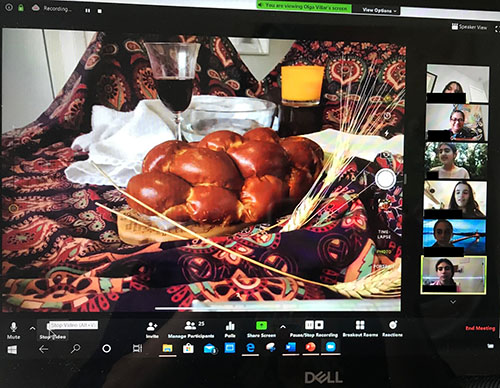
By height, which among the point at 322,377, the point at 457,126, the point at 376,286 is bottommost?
the point at 322,377

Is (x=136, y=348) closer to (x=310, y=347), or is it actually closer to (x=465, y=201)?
(x=310, y=347)

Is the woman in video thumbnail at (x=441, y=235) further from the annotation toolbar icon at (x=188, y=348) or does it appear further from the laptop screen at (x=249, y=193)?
the annotation toolbar icon at (x=188, y=348)

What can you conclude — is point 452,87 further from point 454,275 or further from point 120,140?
point 120,140

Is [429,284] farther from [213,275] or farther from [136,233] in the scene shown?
[136,233]

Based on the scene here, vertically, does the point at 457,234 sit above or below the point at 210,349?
above

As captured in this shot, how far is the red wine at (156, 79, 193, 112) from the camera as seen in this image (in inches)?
27.6

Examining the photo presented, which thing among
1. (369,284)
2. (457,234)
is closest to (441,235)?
(457,234)

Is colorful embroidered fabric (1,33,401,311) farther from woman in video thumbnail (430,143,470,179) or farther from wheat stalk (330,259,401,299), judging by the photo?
woman in video thumbnail (430,143,470,179)

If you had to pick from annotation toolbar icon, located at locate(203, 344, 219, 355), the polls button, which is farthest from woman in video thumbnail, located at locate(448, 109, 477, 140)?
annotation toolbar icon, located at locate(203, 344, 219, 355)

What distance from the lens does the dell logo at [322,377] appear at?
28.1 inches

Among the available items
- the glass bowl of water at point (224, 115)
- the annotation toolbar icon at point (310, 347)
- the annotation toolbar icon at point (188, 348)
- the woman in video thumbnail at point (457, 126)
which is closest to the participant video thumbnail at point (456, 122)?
the woman in video thumbnail at point (457, 126)

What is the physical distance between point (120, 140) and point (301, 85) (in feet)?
0.85

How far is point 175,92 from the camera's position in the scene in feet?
2.31

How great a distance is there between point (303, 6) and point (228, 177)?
0.26 m
